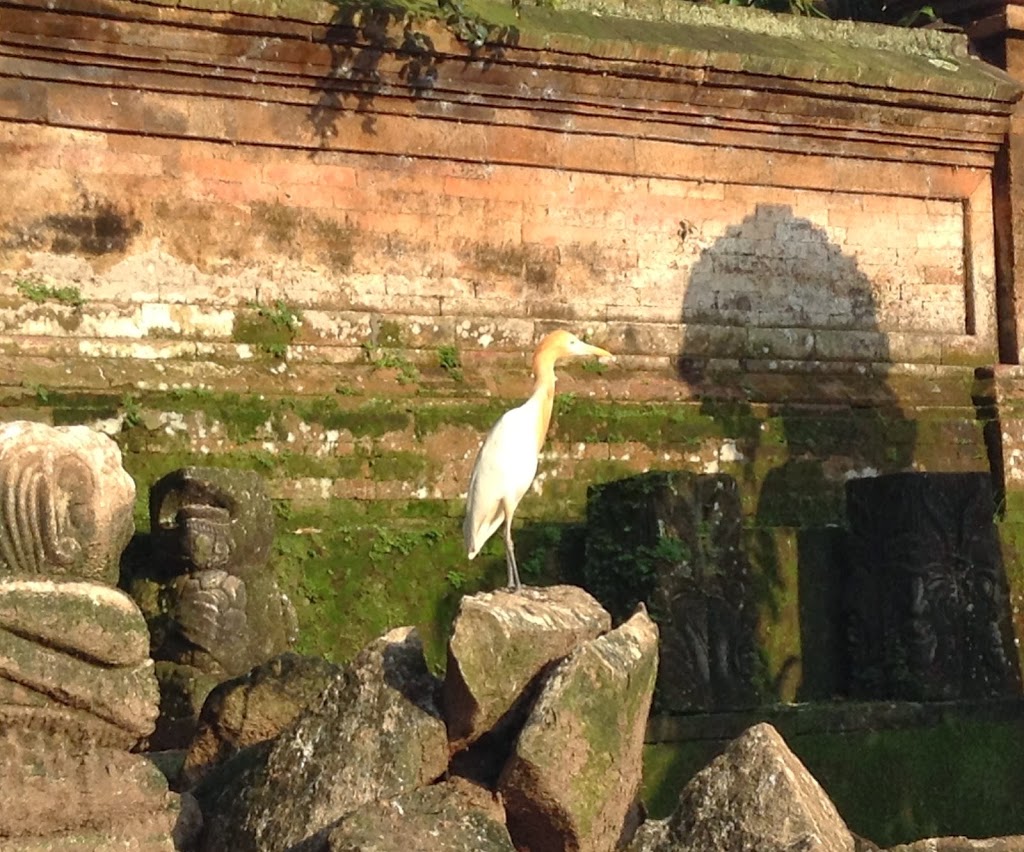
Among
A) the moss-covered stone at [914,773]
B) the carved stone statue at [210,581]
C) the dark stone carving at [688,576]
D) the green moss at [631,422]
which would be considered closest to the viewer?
the carved stone statue at [210,581]

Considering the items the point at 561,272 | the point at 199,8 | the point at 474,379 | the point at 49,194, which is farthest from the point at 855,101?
the point at 49,194

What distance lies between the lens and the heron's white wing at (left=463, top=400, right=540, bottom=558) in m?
8.66

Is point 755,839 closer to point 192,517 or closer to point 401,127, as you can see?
point 192,517

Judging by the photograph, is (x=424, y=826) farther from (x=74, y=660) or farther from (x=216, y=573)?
(x=216, y=573)

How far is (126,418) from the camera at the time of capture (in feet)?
36.1

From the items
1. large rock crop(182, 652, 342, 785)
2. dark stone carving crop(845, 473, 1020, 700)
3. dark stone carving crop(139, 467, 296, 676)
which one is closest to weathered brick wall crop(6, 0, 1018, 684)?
dark stone carving crop(845, 473, 1020, 700)

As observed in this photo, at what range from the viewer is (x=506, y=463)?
8.64 m

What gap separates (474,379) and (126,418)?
2222mm

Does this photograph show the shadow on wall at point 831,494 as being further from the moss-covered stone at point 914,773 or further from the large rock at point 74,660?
the large rock at point 74,660

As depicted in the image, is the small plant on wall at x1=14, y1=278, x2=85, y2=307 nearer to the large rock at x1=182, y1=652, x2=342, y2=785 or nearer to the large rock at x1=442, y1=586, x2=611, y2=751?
the large rock at x1=182, y1=652, x2=342, y2=785

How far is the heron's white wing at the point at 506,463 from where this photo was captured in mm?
8664

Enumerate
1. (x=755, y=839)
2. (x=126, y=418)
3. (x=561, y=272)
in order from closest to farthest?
(x=755, y=839) < (x=126, y=418) < (x=561, y=272)

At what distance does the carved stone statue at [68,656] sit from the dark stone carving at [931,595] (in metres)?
5.83

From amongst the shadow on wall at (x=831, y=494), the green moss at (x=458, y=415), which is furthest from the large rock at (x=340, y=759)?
the green moss at (x=458, y=415)
